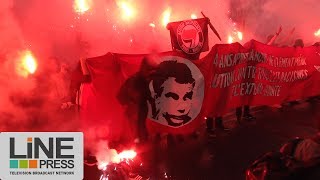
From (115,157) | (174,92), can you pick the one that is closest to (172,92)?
(174,92)

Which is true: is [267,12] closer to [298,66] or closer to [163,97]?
[298,66]

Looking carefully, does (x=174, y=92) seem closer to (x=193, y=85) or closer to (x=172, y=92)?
(x=172, y=92)

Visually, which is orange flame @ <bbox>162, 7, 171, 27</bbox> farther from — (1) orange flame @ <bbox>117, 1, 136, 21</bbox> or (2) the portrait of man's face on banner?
(2) the portrait of man's face on banner

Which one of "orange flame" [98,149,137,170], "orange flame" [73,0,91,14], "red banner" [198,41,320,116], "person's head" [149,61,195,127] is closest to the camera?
"orange flame" [98,149,137,170]

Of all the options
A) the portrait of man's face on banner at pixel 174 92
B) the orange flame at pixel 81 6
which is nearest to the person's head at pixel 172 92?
the portrait of man's face on banner at pixel 174 92

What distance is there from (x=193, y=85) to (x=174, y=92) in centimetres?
40

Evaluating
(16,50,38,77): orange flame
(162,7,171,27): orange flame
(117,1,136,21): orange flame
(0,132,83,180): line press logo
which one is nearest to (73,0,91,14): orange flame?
(117,1,136,21): orange flame

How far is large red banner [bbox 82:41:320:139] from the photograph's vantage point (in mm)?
5230

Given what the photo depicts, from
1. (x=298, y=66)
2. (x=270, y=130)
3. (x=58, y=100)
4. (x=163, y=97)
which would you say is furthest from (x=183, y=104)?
(x=298, y=66)

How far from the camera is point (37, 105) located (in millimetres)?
6844

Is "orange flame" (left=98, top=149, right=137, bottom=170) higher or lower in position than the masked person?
lower

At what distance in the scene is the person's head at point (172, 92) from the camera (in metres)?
5.62

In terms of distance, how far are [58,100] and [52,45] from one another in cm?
305

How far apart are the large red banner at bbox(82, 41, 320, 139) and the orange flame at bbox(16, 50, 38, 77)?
2.56 meters
